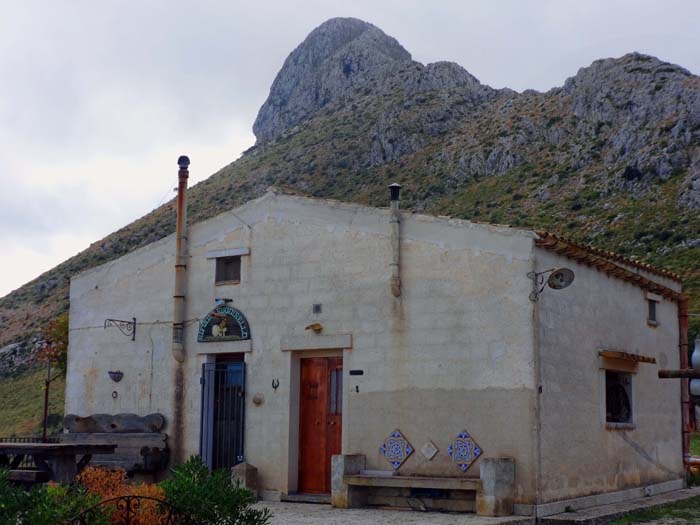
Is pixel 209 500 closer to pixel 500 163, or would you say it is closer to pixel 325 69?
pixel 500 163

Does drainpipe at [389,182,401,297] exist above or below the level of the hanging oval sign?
above

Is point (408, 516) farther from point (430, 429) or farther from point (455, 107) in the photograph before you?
point (455, 107)

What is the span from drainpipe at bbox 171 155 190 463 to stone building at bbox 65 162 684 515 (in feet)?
0.11

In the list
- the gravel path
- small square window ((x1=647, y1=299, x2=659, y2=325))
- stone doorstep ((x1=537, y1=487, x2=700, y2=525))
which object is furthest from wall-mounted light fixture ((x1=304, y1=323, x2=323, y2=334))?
small square window ((x1=647, y1=299, x2=659, y2=325))

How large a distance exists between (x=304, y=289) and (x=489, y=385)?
3.29 m

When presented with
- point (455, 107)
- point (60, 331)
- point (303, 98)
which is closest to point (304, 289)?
point (60, 331)

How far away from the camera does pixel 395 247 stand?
13391 millimetres

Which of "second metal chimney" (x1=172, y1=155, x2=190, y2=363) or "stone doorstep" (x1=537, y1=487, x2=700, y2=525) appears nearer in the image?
"stone doorstep" (x1=537, y1=487, x2=700, y2=525)

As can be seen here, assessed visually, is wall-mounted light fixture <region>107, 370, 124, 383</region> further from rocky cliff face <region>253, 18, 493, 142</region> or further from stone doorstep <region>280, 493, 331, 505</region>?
rocky cliff face <region>253, 18, 493, 142</region>

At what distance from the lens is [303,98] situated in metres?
92.8

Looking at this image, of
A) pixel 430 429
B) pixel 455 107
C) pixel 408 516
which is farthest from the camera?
pixel 455 107

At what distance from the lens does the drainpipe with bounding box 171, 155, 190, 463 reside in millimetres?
15016

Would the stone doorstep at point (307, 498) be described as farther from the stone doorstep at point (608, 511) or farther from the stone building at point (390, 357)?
the stone doorstep at point (608, 511)

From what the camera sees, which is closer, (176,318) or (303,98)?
(176,318)
